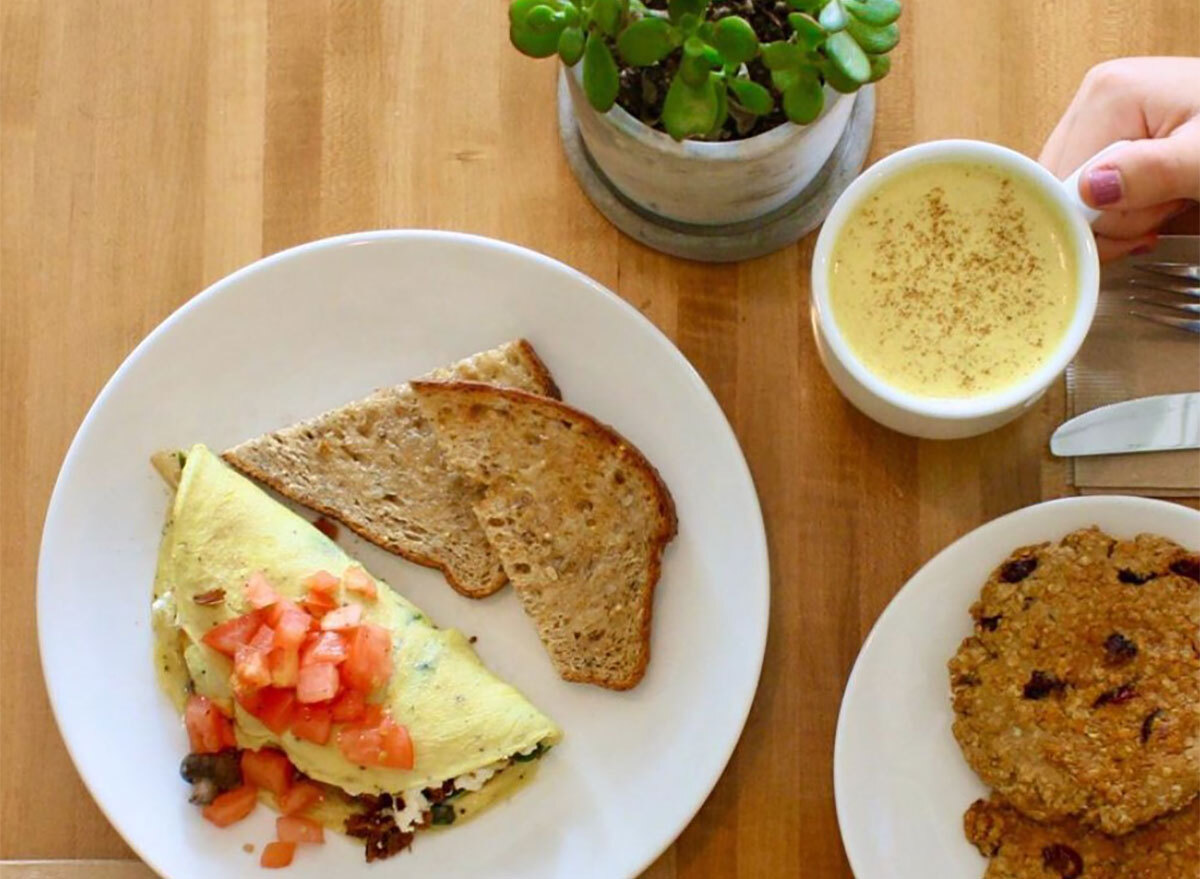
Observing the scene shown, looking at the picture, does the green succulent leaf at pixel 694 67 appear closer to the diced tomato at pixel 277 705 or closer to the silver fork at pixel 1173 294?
the silver fork at pixel 1173 294

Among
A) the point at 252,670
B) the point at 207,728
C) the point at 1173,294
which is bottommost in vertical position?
the point at 207,728

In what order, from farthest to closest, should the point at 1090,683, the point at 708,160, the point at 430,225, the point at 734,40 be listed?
the point at 430,225 < the point at 1090,683 < the point at 708,160 < the point at 734,40

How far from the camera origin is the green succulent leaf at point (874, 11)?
130cm

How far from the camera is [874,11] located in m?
1.31

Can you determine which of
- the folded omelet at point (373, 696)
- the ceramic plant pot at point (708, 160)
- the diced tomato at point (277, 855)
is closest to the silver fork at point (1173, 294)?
the ceramic plant pot at point (708, 160)

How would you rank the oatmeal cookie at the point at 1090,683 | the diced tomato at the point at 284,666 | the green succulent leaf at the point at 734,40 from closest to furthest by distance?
the green succulent leaf at the point at 734,40 < the oatmeal cookie at the point at 1090,683 < the diced tomato at the point at 284,666

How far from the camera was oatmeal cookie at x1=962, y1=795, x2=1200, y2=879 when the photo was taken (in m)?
1.51

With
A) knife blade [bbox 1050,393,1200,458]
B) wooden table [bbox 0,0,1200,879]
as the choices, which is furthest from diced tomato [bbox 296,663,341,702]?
knife blade [bbox 1050,393,1200,458]

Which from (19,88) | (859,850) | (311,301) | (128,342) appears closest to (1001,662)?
(859,850)

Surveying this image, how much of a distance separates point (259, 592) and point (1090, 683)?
0.97 m

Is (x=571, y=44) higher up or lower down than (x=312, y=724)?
higher up

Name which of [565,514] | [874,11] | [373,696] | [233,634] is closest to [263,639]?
[233,634]

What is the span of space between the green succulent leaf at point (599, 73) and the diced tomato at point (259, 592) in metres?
0.71

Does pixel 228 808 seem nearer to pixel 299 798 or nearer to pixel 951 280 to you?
pixel 299 798
